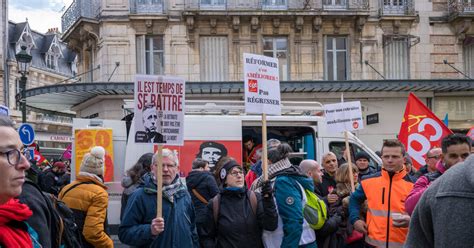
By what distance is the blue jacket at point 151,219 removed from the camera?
5418 mm

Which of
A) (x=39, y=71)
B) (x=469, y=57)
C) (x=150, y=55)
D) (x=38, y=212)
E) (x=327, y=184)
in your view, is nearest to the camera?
(x=38, y=212)

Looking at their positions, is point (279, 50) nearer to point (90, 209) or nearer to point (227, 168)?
point (227, 168)

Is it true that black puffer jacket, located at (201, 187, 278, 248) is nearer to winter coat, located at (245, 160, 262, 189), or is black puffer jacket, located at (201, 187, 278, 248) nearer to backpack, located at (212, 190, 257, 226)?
backpack, located at (212, 190, 257, 226)

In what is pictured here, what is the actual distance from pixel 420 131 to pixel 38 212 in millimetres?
8975

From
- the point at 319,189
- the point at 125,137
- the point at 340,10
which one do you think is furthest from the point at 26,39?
the point at 319,189

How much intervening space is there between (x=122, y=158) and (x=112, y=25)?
1263 centimetres

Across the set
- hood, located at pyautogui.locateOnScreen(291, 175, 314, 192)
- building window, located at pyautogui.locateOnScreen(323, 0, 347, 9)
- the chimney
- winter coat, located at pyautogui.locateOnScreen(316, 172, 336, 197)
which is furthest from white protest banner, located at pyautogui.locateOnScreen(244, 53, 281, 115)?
the chimney

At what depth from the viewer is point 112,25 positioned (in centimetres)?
2406

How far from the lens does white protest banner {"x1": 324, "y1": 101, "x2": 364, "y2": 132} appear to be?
9867 mm

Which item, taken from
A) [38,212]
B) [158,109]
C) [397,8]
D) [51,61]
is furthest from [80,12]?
[51,61]

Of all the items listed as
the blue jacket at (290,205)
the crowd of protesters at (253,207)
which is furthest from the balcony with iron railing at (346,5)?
the blue jacket at (290,205)

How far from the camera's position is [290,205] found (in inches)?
233

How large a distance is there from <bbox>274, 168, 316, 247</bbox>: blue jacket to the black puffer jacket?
199 mm

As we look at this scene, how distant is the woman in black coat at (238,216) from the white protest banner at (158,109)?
27.4 inches
